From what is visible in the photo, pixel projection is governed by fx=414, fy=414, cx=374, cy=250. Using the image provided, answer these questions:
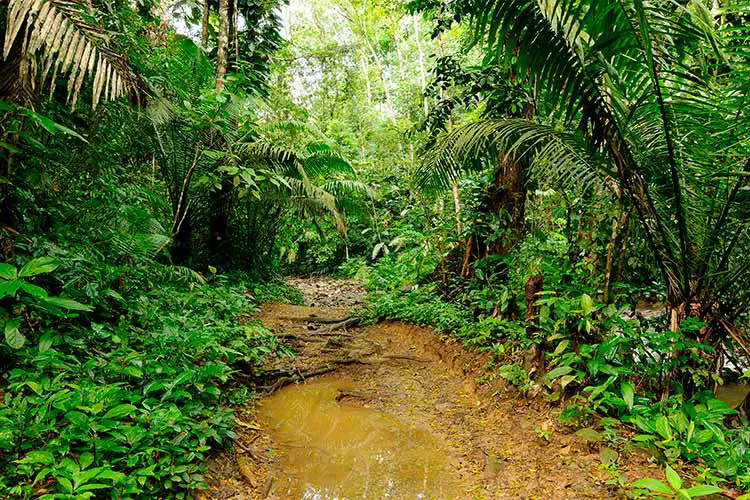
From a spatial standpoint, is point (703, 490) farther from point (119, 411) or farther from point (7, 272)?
point (7, 272)

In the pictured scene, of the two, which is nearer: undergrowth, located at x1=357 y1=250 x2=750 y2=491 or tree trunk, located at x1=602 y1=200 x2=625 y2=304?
undergrowth, located at x1=357 y1=250 x2=750 y2=491

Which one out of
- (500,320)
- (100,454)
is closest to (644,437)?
(500,320)

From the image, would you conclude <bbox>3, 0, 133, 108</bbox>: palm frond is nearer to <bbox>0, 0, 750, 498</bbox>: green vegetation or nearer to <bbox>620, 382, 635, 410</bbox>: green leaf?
<bbox>0, 0, 750, 498</bbox>: green vegetation

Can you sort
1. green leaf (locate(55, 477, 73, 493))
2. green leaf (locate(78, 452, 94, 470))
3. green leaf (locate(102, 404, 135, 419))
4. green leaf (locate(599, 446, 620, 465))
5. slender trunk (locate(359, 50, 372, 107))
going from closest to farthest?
1. green leaf (locate(55, 477, 73, 493))
2. green leaf (locate(78, 452, 94, 470))
3. green leaf (locate(102, 404, 135, 419))
4. green leaf (locate(599, 446, 620, 465))
5. slender trunk (locate(359, 50, 372, 107))

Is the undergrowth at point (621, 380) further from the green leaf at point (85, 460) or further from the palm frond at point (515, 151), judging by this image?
the green leaf at point (85, 460)

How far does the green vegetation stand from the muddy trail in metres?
0.19

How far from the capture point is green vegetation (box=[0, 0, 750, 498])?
2.07 meters

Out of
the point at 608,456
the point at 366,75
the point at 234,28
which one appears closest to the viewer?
the point at 608,456

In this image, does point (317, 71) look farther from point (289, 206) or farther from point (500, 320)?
point (500, 320)

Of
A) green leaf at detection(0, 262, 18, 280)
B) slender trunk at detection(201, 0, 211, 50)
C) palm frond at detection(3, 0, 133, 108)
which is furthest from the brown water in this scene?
slender trunk at detection(201, 0, 211, 50)

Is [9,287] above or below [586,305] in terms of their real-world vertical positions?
below

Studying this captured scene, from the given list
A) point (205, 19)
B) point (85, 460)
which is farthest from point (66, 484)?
point (205, 19)

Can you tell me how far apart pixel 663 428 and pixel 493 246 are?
3150mm

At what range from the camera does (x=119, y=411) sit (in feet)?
6.57
